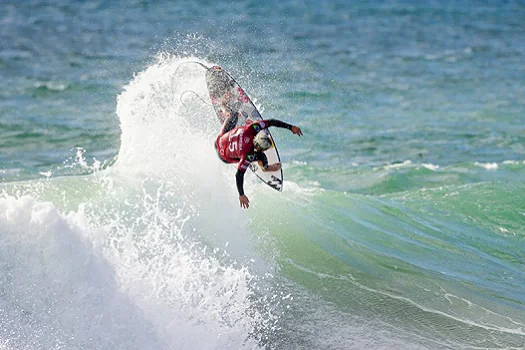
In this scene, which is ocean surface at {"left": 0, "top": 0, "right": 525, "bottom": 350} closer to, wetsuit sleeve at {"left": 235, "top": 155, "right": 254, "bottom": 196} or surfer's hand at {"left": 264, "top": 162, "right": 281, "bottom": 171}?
surfer's hand at {"left": 264, "top": 162, "right": 281, "bottom": 171}

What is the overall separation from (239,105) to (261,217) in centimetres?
183

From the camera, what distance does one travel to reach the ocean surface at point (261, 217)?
944cm

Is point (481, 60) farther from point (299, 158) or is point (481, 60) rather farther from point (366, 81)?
point (299, 158)

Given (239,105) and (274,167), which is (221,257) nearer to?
(274,167)

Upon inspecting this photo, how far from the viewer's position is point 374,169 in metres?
17.1

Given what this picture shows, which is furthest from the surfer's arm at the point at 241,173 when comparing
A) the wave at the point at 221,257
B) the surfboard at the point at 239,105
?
the surfboard at the point at 239,105

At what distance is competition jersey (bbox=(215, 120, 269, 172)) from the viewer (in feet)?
32.9

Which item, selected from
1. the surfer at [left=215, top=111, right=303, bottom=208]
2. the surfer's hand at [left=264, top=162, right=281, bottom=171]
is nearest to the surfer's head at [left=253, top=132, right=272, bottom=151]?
the surfer at [left=215, top=111, right=303, bottom=208]

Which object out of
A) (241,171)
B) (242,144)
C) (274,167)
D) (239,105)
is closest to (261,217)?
(274,167)

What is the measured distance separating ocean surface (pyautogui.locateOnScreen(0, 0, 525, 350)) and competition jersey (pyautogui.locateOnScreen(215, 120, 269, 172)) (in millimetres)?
1324

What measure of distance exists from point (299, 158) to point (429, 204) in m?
3.19

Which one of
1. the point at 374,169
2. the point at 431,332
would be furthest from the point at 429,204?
the point at 431,332

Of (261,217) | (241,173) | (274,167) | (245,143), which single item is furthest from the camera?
(261,217)

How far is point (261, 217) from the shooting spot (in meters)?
12.5
